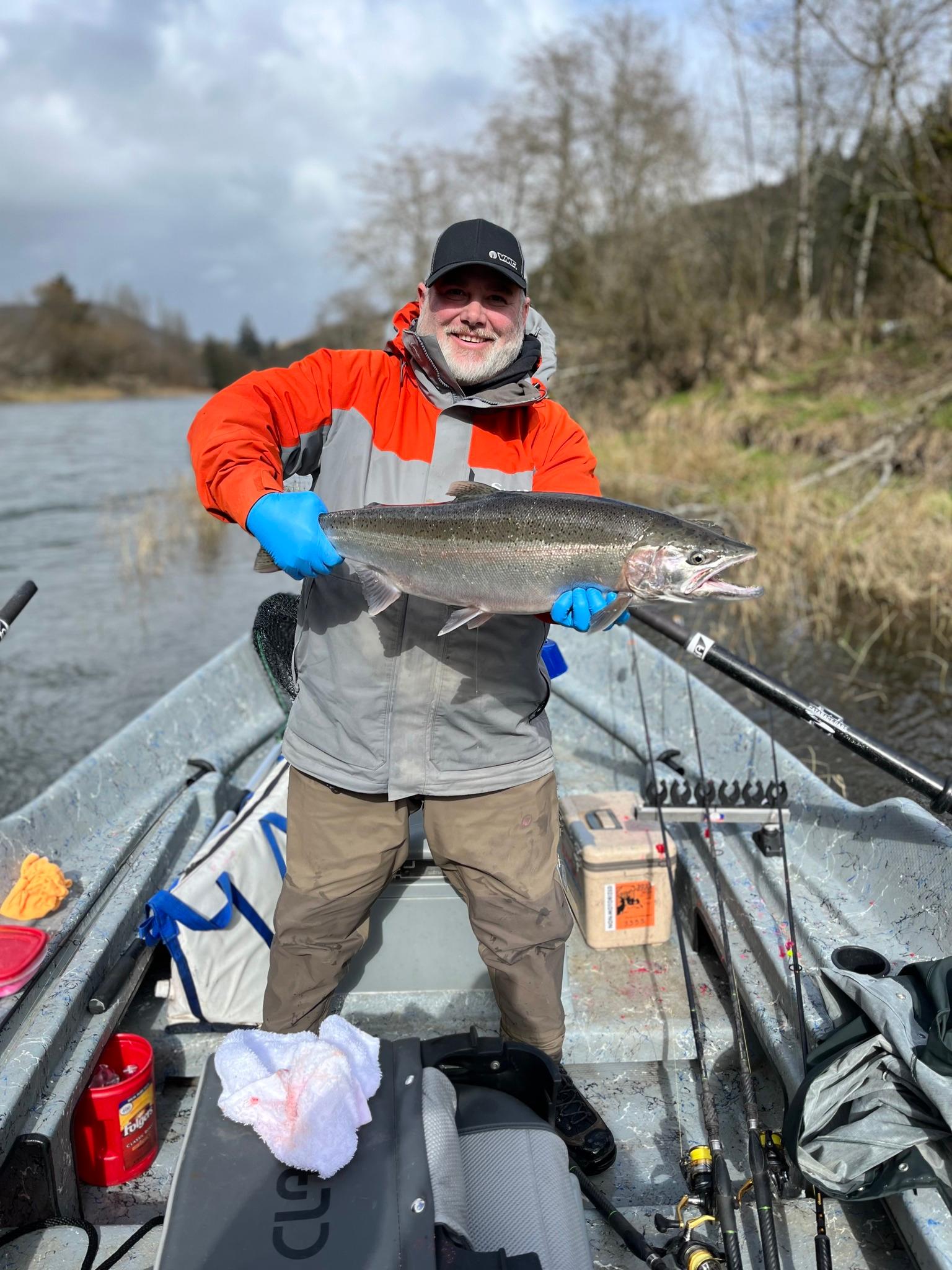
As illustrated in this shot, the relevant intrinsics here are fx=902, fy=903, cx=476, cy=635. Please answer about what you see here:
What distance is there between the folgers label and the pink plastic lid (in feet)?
1.86

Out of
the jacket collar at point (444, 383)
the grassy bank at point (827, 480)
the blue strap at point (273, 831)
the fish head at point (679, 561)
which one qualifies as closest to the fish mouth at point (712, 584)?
the fish head at point (679, 561)

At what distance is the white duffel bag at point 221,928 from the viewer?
130 inches

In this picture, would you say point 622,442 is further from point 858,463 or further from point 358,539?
point 358,539

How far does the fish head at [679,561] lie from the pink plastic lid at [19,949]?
2.39 meters

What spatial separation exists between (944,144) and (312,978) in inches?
645

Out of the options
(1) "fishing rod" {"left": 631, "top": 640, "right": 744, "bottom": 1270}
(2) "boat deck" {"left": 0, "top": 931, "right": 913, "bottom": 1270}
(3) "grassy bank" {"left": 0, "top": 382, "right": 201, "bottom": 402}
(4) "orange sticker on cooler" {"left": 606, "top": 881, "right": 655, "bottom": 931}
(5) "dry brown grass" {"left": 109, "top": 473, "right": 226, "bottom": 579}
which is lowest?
(2) "boat deck" {"left": 0, "top": 931, "right": 913, "bottom": 1270}

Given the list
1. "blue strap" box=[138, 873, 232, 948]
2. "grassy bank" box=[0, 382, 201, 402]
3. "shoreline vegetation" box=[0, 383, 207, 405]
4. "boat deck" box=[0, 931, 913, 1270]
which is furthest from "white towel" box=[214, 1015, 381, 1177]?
"grassy bank" box=[0, 382, 201, 402]

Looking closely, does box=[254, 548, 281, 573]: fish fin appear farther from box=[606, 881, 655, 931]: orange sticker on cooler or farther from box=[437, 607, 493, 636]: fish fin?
box=[606, 881, 655, 931]: orange sticker on cooler

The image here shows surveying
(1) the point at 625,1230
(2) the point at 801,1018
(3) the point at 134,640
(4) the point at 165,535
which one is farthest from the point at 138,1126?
(4) the point at 165,535

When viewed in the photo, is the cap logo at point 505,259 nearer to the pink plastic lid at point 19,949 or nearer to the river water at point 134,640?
the pink plastic lid at point 19,949

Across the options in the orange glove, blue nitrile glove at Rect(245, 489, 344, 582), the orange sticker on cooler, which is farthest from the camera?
the orange sticker on cooler

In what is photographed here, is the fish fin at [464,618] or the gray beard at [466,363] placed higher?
the gray beard at [466,363]

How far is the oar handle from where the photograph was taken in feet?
12.0

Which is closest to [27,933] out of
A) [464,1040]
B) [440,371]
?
[464,1040]
